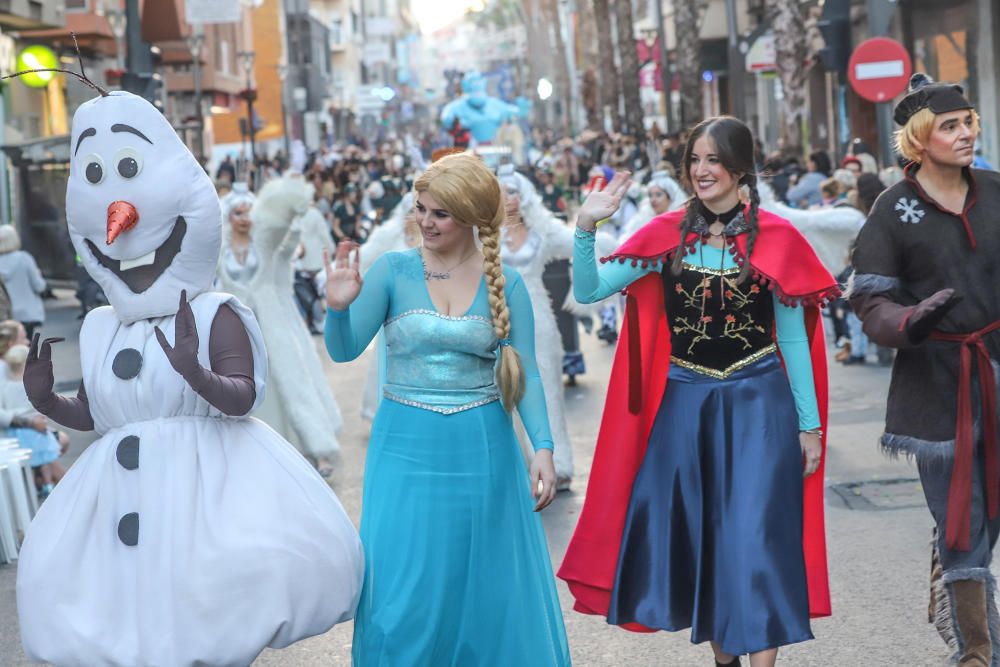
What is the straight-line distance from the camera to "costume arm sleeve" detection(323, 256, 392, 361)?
461 centimetres

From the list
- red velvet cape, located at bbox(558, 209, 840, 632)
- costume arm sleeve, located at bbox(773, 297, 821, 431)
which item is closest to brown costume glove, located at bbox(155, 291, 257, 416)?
red velvet cape, located at bbox(558, 209, 840, 632)

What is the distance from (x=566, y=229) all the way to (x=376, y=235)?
1136 mm

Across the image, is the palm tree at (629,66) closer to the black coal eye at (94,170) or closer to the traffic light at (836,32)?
the traffic light at (836,32)

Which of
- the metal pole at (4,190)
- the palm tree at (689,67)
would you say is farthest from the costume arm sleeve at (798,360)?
the palm tree at (689,67)

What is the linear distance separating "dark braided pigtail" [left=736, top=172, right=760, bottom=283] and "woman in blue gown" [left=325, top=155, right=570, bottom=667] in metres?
0.71

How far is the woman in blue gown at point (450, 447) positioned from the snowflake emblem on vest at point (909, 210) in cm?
130

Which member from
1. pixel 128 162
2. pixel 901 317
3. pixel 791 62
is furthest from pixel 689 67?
pixel 128 162

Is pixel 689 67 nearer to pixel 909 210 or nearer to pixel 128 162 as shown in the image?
pixel 909 210

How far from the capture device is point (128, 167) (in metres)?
4.30

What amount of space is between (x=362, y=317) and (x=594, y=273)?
2.51 feet

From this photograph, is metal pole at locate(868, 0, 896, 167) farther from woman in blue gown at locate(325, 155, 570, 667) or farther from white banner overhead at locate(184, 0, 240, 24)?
woman in blue gown at locate(325, 155, 570, 667)

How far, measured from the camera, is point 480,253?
4824 mm

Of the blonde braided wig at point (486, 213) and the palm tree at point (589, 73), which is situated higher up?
the palm tree at point (589, 73)

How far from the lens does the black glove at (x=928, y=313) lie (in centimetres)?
475
